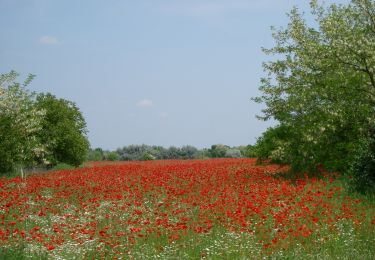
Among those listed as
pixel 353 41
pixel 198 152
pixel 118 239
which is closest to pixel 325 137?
pixel 353 41

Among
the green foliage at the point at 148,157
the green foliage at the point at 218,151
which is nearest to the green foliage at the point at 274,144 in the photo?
the green foliage at the point at 148,157

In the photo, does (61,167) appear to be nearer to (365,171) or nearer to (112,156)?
(112,156)

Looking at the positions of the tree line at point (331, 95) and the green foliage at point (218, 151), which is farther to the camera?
the green foliage at point (218, 151)

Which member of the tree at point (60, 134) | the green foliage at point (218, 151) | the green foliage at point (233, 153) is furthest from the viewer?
the green foliage at point (218, 151)

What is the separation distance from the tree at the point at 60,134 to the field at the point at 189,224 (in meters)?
15.5

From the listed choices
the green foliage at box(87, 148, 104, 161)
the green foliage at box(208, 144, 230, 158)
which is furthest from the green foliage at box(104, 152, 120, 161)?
the green foliage at box(208, 144, 230, 158)

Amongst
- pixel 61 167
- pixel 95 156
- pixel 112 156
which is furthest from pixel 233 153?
pixel 61 167

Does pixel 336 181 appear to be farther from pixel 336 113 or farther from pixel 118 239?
pixel 118 239

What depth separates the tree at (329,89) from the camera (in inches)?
744

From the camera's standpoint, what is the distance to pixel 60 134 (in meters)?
34.8

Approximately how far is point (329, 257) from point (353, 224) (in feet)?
9.66

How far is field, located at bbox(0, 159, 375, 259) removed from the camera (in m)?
10.6

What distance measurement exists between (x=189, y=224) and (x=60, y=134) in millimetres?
24187

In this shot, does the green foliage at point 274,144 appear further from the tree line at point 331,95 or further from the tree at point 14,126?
the tree at point 14,126
